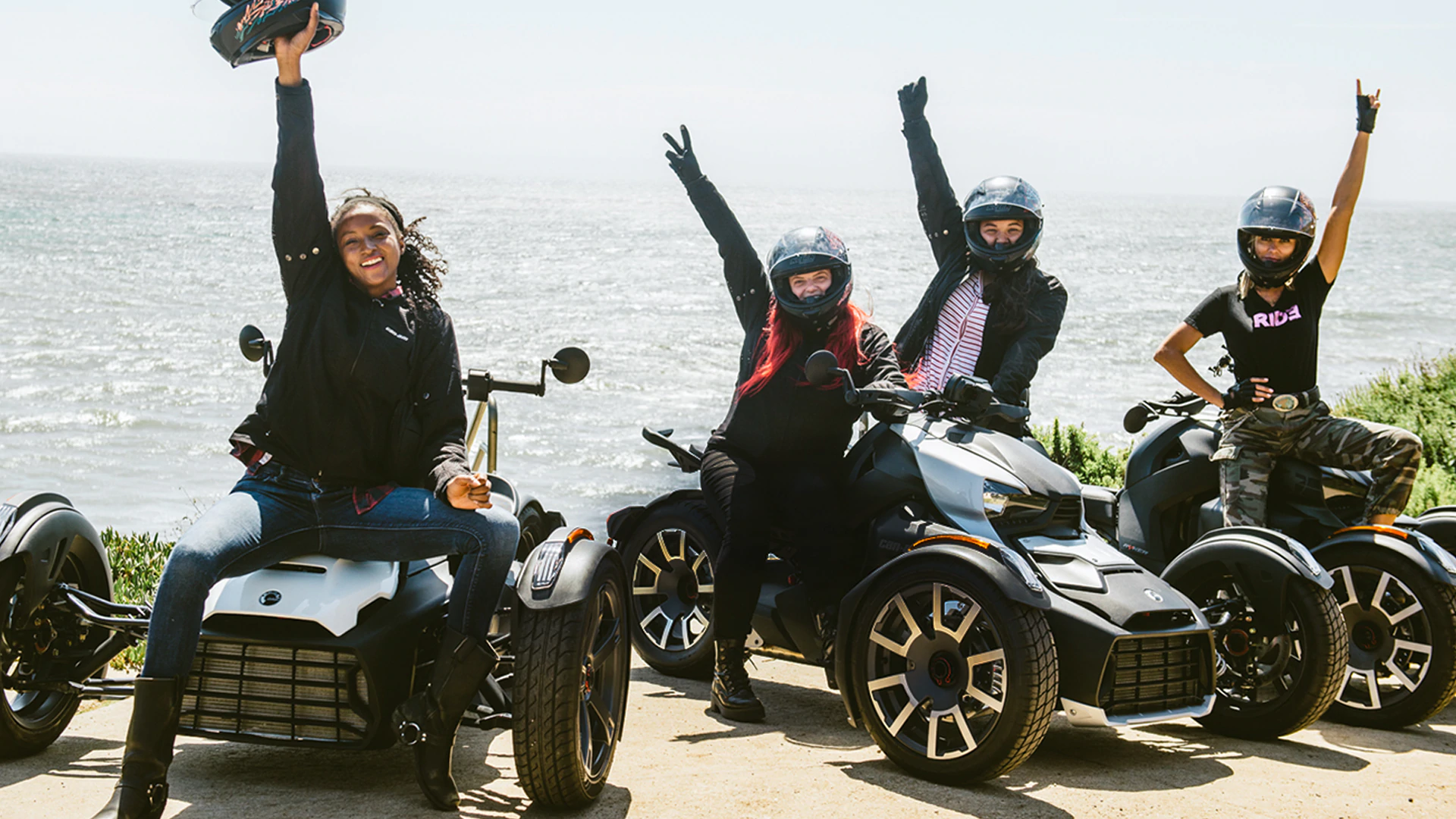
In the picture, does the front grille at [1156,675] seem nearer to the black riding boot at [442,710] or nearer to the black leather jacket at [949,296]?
the black leather jacket at [949,296]

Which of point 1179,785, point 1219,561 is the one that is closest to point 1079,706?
point 1179,785

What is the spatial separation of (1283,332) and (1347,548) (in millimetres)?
1077

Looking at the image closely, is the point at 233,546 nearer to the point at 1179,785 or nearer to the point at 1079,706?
the point at 1079,706

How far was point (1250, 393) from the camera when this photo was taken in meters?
6.81

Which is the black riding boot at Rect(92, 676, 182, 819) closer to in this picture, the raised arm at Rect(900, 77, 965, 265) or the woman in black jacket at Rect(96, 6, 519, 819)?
the woman in black jacket at Rect(96, 6, 519, 819)

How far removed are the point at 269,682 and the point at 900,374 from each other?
2949 millimetres

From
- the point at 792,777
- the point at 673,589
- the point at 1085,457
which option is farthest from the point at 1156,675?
the point at 1085,457

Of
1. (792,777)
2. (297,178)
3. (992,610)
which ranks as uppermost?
(297,178)

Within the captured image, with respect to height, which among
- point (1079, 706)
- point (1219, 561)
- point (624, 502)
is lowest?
point (624, 502)

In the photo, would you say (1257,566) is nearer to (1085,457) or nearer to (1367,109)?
(1367,109)

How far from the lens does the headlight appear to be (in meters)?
5.81

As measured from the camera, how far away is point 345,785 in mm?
5070

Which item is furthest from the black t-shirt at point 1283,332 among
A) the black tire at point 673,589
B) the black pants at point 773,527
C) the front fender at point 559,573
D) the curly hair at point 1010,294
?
the front fender at point 559,573

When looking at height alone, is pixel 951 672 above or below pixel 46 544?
below
